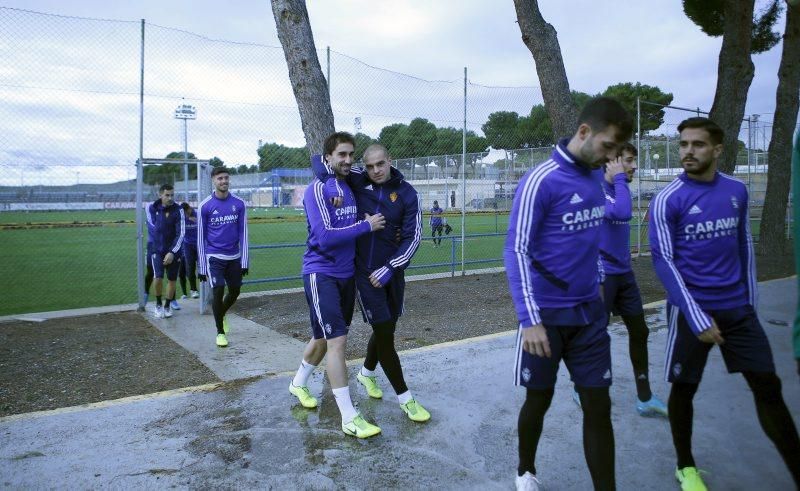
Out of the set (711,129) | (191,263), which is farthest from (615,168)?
(191,263)

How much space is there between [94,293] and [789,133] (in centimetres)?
1646

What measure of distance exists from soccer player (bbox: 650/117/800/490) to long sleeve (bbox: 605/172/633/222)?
743 millimetres

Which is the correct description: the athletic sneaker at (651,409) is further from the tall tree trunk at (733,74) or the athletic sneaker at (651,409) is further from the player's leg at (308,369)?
the tall tree trunk at (733,74)

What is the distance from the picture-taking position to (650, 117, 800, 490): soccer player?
9.90 ft

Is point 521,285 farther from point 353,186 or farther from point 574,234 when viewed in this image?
point 353,186

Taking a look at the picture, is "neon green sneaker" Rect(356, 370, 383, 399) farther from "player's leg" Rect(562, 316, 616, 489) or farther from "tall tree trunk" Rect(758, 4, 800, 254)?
"tall tree trunk" Rect(758, 4, 800, 254)

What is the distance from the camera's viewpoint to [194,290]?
33.6 ft

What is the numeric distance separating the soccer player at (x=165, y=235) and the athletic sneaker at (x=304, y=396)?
4.48 metres

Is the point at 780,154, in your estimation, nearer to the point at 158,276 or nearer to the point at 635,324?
the point at 635,324

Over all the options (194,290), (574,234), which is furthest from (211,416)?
(194,290)

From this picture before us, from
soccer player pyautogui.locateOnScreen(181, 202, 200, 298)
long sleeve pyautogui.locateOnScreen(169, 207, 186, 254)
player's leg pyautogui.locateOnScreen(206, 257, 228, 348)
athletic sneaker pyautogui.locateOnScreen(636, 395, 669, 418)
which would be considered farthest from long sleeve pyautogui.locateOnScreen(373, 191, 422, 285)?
soccer player pyautogui.locateOnScreen(181, 202, 200, 298)

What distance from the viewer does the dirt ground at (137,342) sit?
5.01 meters

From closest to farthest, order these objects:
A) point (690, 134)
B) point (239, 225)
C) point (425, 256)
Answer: point (690, 134), point (239, 225), point (425, 256)

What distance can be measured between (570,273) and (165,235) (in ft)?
23.0
